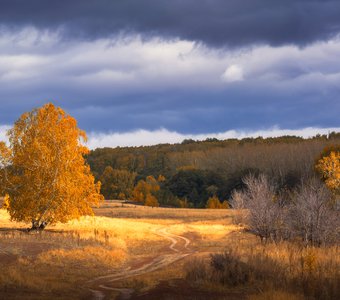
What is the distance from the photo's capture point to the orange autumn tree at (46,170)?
41156 mm

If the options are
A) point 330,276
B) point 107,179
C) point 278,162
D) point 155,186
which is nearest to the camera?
point 330,276

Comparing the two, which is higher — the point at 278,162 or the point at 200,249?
the point at 278,162

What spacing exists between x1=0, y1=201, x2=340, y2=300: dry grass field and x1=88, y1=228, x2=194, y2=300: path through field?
40 mm

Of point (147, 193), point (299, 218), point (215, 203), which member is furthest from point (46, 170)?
point (147, 193)

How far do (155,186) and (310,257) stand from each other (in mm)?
107900

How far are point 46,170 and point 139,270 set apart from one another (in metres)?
16.0

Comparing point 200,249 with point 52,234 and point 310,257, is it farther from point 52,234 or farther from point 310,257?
point 310,257

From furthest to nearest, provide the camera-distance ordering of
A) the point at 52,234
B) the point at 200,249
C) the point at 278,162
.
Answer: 1. the point at 278,162
2. the point at 52,234
3. the point at 200,249

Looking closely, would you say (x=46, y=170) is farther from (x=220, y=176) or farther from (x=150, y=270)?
(x=220, y=176)

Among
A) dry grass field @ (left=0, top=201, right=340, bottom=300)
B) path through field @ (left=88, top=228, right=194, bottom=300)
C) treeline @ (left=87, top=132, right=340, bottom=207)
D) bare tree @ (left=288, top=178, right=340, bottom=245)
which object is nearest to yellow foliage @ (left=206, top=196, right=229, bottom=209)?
treeline @ (left=87, top=132, right=340, bottom=207)

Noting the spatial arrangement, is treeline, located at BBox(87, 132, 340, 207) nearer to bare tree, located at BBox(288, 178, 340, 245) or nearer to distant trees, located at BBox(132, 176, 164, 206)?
distant trees, located at BBox(132, 176, 164, 206)

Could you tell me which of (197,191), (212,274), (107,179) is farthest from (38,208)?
(107,179)

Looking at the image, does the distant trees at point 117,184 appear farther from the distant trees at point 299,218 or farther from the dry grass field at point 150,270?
the distant trees at point 299,218

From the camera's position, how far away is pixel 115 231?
151ft
